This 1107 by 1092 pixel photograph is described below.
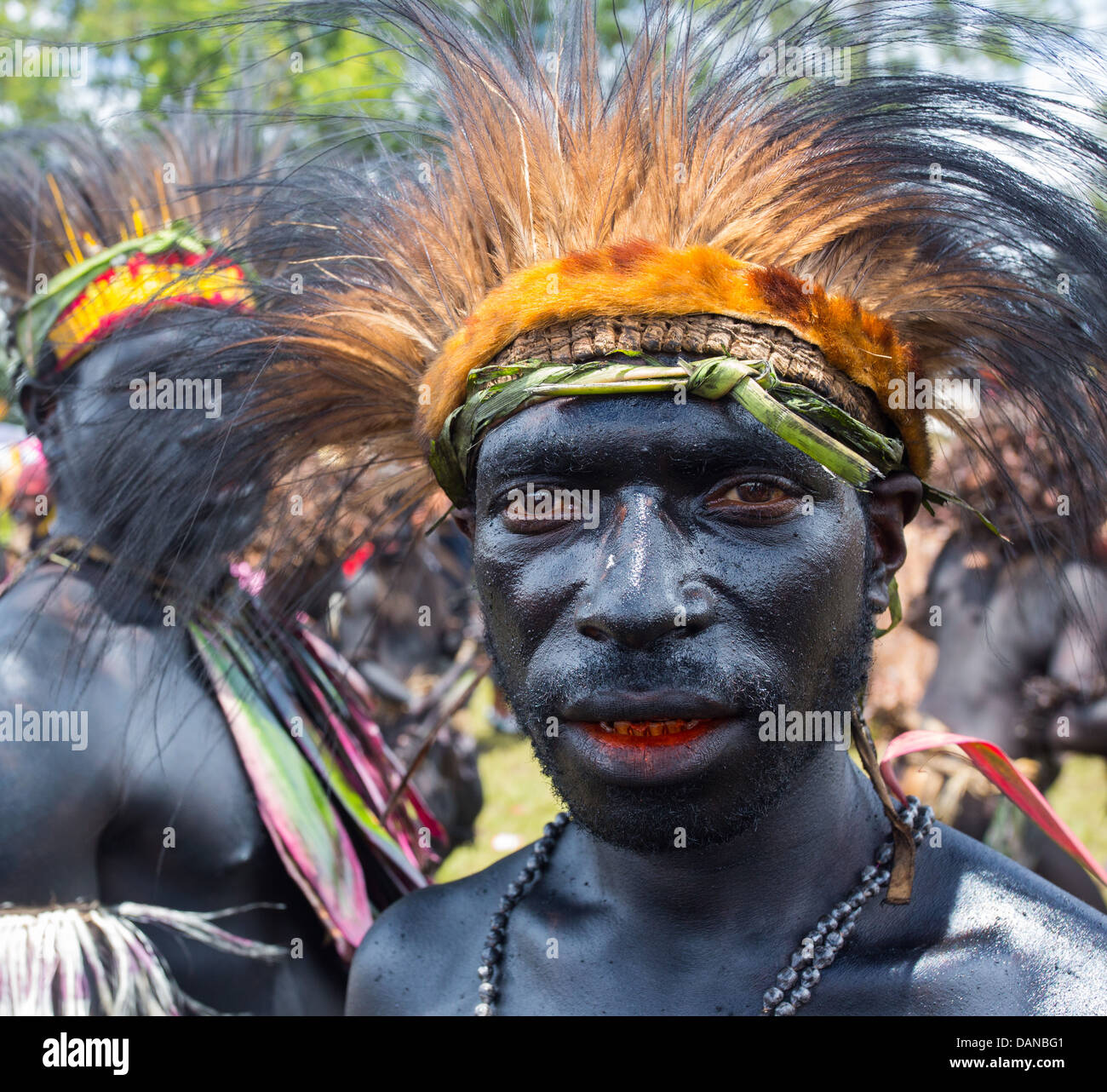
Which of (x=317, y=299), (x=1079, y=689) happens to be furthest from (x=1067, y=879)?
(x=317, y=299)

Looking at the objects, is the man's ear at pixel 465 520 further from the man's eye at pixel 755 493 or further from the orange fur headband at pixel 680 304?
the man's eye at pixel 755 493

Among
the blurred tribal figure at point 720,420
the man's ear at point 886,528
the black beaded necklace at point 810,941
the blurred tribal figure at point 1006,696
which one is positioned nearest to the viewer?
the blurred tribal figure at point 720,420

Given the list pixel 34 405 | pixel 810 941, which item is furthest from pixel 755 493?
pixel 34 405

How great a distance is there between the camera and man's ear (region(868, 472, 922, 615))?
2.22 meters

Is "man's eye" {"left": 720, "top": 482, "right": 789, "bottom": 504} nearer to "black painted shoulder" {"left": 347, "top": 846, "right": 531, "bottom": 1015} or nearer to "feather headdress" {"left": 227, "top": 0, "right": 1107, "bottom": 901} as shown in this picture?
"feather headdress" {"left": 227, "top": 0, "right": 1107, "bottom": 901}

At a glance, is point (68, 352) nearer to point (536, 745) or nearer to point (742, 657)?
point (536, 745)

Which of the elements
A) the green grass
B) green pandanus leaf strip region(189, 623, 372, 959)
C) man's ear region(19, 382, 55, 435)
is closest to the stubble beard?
green pandanus leaf strip region(189, 623, 372, 959)

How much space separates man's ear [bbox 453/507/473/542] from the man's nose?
55 centimetres

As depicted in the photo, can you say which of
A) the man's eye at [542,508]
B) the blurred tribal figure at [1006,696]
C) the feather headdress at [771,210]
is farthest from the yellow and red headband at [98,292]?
the blurred tribal figure at [1006,696]

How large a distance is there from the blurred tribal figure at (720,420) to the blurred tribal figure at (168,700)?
43 centimetres

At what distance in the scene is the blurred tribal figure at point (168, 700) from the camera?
2.69m

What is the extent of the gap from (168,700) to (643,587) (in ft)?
5.75

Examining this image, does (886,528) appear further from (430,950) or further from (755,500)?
(430,950)

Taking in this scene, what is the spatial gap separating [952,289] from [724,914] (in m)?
1.31
